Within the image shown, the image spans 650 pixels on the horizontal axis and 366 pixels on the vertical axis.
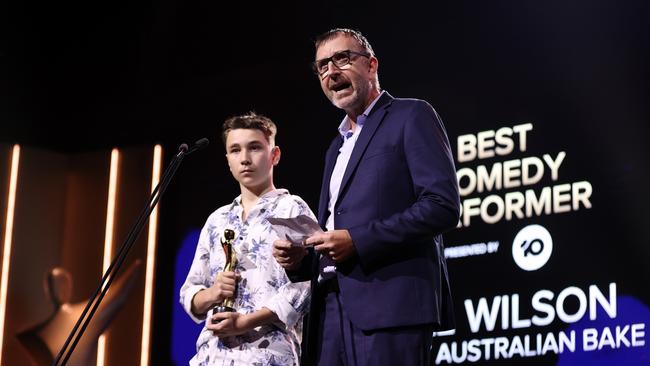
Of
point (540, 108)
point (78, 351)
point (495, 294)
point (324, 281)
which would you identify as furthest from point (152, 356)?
point (324, 281)

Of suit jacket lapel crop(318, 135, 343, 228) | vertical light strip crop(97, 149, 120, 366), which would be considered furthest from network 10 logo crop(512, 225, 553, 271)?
vertical light strip crop(97, 149, 120, 366)

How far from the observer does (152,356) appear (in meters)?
6.07

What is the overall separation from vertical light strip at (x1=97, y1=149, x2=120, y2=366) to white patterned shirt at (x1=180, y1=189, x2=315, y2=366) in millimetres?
3229

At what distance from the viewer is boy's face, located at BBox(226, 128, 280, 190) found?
3.29 meters

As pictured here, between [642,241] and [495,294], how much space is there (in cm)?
73

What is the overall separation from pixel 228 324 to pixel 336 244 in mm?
735

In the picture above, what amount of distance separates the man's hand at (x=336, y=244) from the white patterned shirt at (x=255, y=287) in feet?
1.84

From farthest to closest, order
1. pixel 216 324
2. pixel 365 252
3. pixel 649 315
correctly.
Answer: pixel 649 315 < pixel 216 324 < pixel 365 252

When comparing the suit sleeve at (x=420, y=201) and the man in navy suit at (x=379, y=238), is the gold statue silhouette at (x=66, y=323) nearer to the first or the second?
the man in navy suit at (x=379, y=238)

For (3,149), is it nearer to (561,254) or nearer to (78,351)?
(78,351)

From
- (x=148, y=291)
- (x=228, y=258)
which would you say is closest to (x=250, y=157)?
(x=228, y=258)

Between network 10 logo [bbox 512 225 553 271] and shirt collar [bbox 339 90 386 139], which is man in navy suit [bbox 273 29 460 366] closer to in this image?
shirt collar [bbox 339 90 386 139]

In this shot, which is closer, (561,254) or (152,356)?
(561,254)

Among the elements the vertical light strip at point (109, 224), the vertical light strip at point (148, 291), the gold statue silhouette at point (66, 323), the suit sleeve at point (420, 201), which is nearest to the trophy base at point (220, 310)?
the suit sleeve at point (420, 201)
